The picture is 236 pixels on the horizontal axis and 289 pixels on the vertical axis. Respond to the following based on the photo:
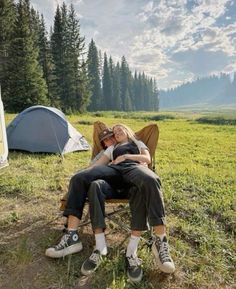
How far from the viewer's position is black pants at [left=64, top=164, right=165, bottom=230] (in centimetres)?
318

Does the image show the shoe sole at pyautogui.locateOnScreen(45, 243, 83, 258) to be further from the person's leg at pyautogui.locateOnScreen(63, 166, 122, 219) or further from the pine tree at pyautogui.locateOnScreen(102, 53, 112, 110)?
the pine tree at pyautogui.locateOnScreen(102, 53, 112, 110)

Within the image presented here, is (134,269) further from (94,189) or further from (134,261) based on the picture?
(94,189)

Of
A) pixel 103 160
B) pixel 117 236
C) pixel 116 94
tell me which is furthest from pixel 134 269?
pixel 116 94

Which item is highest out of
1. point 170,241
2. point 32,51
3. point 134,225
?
point 32,51

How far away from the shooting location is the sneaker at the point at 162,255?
2977 mm

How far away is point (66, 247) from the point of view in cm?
325

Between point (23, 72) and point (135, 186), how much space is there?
24810 millimetres

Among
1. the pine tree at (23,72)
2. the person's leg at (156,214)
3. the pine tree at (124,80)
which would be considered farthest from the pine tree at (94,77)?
the person's leg at (156,214)

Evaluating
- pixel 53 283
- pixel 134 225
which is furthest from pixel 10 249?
pixel 134 225

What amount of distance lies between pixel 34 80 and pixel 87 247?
80.7 ft

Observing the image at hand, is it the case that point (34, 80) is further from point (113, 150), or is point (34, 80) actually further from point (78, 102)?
point (113, 150)

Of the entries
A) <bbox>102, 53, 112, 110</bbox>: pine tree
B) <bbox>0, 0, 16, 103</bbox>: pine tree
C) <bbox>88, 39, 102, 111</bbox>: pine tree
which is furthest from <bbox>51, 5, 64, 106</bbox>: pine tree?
<bbox>102, 53, 112, 110</bbox>: pine tree

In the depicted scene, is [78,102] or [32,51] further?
[78,102]

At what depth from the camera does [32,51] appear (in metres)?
26.8
